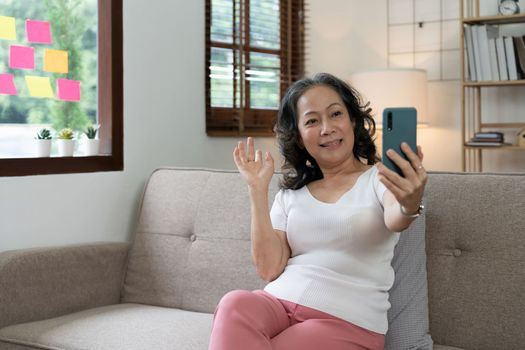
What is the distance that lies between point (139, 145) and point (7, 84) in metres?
0.58

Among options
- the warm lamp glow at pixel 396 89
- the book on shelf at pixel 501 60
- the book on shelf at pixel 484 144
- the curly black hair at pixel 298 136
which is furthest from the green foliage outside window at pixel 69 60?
the book on shelf at pixel 501 60

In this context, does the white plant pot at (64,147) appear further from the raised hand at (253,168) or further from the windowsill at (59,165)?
the raised hand at (253,168)

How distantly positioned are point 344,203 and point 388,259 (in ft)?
0.58

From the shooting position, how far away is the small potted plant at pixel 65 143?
262cm

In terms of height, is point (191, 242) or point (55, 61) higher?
point (55, 61)

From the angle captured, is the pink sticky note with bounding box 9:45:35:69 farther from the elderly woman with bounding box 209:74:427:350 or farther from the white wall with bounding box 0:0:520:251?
the elderly woman with bounding box 209:74:427:350

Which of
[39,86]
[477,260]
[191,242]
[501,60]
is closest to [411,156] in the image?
[477,260]

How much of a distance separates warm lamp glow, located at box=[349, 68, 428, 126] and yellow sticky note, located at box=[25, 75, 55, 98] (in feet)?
5.77

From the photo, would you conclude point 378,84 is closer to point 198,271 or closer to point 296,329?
point 198,271

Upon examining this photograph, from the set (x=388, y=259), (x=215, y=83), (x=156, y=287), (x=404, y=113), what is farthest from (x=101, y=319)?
(x=215, y=83)

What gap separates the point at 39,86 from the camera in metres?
2.62

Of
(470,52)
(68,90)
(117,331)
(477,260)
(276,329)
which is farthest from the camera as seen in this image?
(470,52)

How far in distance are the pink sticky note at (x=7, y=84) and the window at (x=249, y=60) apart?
98 cm

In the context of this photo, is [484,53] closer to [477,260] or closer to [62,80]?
[477,260]
